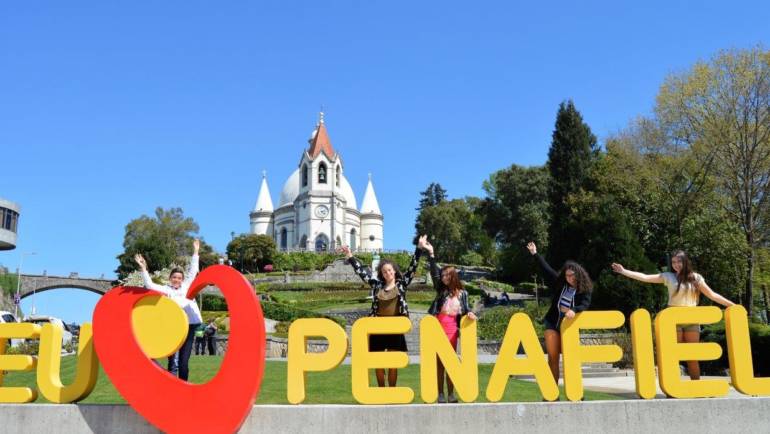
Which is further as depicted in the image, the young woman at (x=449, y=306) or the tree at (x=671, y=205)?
the tree at (x=671, y=205)

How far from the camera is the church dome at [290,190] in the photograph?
10619 cm

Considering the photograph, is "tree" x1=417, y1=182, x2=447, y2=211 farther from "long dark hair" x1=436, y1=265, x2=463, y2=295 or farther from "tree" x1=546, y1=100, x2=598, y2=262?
"long dark hair" x1=436, y1=265, x2=463, y2=295

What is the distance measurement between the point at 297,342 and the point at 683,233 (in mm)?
28756

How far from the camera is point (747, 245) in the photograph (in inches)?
1132

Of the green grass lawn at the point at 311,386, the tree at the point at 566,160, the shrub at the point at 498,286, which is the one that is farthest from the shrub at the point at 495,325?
the shrub at the point at 498,286

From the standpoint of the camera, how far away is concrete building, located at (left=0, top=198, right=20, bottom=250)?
57.2m

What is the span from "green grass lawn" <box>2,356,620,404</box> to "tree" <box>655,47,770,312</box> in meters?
19.5

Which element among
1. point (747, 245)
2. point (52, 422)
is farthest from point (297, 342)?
Answer: point (747, 245)

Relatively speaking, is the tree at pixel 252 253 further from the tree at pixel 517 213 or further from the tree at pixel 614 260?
the tree at pixel 614 260

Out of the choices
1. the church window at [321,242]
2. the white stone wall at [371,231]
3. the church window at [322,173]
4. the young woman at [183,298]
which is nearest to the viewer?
the young woman at [183,298]

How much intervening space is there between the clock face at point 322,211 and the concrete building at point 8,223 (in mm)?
45902

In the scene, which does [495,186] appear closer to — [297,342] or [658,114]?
[658,114]

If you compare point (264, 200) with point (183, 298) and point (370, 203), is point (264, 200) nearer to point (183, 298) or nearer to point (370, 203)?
point (370, 203)

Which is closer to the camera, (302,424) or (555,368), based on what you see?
(302,424)
